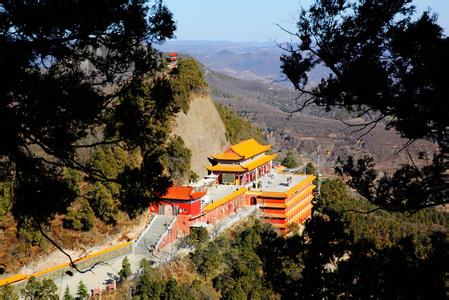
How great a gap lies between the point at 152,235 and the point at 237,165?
6.87m

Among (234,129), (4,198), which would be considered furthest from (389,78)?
(234,129)

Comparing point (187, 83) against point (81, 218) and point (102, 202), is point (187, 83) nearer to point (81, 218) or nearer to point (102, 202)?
point (102, 202)

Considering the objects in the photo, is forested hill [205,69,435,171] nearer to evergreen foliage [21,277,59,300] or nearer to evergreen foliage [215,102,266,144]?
evergreen foliage [215,102,266,144]

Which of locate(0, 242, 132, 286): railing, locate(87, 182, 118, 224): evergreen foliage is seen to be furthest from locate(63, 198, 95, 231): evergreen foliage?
locate(0, 242, 132, 286): railing

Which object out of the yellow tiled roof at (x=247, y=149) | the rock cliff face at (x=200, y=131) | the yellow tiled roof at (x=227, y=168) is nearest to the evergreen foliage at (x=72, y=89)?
the rock cliff face at (x=200, y=131)

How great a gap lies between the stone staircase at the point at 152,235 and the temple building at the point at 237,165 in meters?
5.00

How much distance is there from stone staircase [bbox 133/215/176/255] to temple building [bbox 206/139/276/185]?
500 centimetres

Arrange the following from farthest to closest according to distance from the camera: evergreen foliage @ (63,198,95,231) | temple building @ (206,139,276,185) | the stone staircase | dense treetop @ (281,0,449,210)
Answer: temple building @ (206,139,276,185) → the stone staircase → evergreen foliage @ (63,198,95,231) → dense treetop @ (281,0,449,210)

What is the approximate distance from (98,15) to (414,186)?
3.53 meters

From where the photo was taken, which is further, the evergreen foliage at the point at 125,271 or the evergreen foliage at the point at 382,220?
the evergreen foliage at the point at 382,220

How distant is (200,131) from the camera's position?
26047 millimetres

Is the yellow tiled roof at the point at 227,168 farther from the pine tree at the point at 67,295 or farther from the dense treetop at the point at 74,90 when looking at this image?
the dense treetop at the point at 74,90

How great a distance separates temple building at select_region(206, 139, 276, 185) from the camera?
2464cm

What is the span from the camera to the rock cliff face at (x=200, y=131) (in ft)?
81.8
